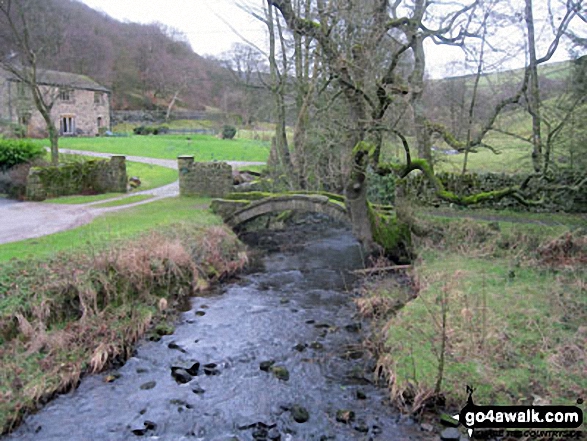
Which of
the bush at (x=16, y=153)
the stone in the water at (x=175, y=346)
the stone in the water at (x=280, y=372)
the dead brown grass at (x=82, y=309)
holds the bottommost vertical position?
the stone in the water at (x=280, y=372)

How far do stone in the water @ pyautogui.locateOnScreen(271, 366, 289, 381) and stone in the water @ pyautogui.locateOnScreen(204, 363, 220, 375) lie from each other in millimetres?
966

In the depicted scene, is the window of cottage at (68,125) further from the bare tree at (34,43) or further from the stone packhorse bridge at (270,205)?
the stone packhorse bridge at (270,205)

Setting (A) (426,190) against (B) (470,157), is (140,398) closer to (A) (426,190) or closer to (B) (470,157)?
(A) (426,190)

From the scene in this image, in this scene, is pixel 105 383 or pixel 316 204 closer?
pixel 105 383

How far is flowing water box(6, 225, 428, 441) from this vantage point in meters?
6.82

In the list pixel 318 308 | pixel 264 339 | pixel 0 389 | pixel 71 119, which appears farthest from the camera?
pixel 71 119

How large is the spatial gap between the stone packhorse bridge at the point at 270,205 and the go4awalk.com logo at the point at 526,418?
830cm

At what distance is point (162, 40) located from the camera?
8444 centimetres

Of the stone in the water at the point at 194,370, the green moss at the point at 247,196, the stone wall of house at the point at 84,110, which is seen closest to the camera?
the stone in the water at the point at 194,370

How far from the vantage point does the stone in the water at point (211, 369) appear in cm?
838

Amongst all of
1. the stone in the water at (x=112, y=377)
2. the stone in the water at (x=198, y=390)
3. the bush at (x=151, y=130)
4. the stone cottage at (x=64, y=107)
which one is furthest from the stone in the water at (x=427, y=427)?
the bush at (x=151, y=130)

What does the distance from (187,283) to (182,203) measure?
681 cm

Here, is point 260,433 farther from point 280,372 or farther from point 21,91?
point 21,91

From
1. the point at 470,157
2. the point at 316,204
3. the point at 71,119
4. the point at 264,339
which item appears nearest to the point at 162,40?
the point at 71,119
